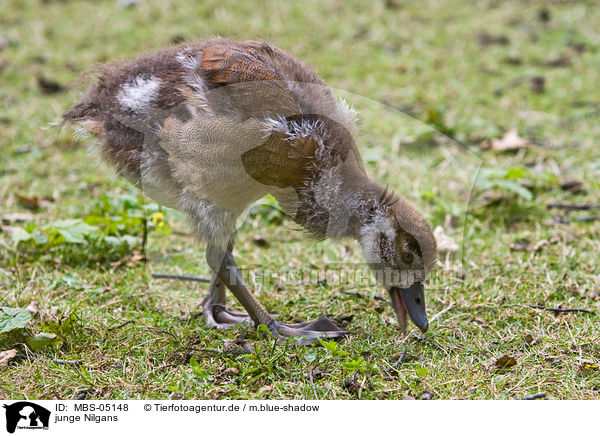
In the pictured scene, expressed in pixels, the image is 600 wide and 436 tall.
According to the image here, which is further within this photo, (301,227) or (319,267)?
(319,267)

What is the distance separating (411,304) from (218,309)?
1.18 m

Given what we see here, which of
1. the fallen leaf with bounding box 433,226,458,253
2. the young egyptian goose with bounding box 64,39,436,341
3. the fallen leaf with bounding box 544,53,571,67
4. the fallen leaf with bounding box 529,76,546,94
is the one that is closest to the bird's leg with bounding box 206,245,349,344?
the young egyptian goose with bounding box 64,39,436,341

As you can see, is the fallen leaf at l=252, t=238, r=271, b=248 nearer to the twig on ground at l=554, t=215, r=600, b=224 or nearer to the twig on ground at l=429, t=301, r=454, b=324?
the twig on ground at l=429, t=301, r=454, b=324

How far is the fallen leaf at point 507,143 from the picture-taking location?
5902 millimetres

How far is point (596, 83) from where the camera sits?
23.4 feet

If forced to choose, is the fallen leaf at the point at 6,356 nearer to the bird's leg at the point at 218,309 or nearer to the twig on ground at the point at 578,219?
the bird's leg at the point at 218,309

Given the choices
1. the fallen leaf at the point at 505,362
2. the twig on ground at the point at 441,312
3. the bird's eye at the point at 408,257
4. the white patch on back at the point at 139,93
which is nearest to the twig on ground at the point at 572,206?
the twig on ground at the point at 441,312

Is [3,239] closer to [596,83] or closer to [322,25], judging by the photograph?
[322,25]

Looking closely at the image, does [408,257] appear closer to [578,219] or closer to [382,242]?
[382,242]

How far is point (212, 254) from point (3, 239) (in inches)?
69.5

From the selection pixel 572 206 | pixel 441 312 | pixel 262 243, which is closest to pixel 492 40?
pixel 572 206

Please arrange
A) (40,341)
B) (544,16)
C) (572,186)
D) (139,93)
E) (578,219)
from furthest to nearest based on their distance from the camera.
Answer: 1. (544,16)
2. (572,186)
3. (578,219)
4. (139,93)
5. (40,341)

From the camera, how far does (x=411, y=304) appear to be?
3424mm

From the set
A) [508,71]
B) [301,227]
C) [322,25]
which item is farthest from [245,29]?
[301,227]
